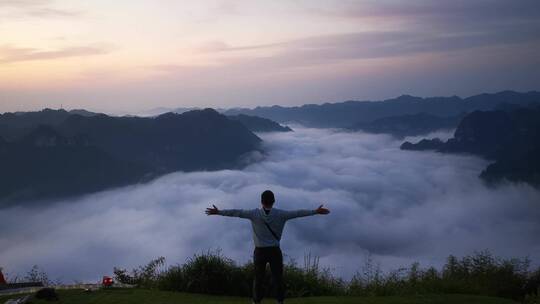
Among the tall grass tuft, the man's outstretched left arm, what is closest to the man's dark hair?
the man's outstretched left arm

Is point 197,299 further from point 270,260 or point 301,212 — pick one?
point 301,212

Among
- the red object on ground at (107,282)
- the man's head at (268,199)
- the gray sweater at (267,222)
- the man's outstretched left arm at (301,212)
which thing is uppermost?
the man's head at (268,199)

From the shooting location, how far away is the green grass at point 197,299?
11685 mm

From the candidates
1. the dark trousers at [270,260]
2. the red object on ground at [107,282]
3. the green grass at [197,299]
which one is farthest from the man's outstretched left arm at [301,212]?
the red object on ground at [107,282]

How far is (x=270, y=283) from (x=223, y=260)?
6.10ft

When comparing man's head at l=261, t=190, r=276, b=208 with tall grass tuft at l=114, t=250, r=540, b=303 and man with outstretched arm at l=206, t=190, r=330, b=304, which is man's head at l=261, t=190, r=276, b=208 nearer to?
man with outstretched arm at l=206, t=190, r=330, b=304

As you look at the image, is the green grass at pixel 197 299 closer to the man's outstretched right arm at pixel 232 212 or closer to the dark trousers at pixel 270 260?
the dark trousers at pixel 270 260

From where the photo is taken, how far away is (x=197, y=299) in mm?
12203

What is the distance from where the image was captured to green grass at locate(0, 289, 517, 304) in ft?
38.3

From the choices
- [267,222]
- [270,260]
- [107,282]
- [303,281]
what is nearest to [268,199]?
[267,222]

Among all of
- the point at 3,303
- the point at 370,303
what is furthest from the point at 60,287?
the point at 370,303

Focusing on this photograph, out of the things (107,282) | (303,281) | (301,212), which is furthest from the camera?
(303,281)

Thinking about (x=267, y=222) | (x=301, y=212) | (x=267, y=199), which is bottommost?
(x=267, y=222)

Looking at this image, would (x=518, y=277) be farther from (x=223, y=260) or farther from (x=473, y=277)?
(x=223, y=260)
